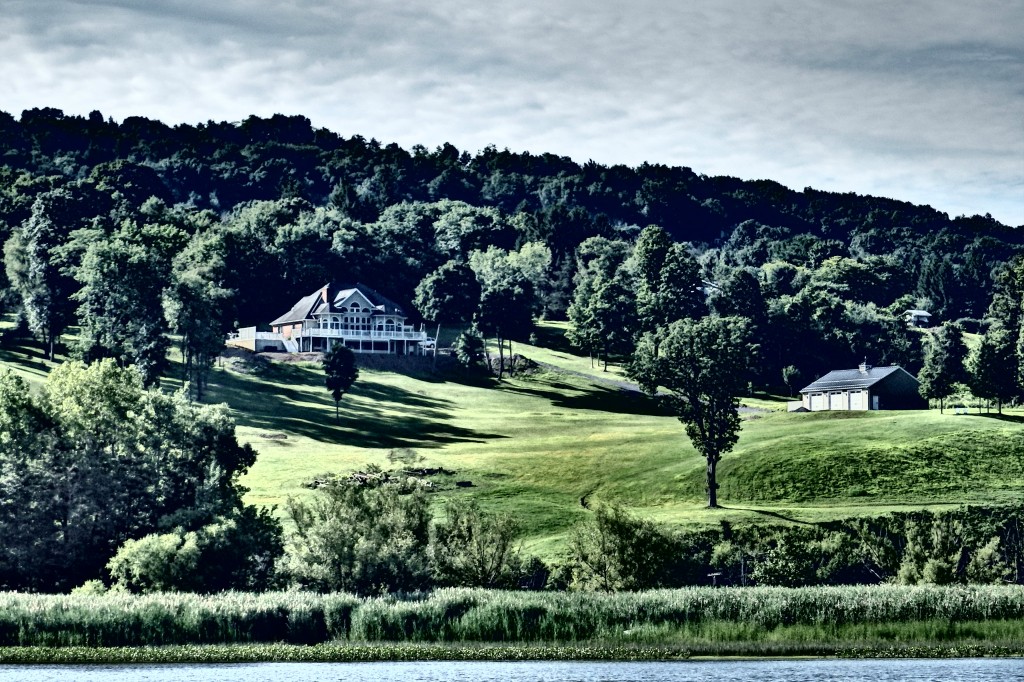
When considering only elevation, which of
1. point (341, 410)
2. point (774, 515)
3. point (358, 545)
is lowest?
point (774, 515)

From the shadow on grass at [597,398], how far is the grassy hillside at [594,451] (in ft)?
1.28

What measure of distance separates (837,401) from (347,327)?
2750 inches

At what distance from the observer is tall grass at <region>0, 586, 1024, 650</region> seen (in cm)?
6384

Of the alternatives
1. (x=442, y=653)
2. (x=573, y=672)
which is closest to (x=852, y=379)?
(x=442, y=653)

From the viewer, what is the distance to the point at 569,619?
6450 centimetres

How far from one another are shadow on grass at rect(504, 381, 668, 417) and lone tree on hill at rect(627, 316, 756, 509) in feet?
146

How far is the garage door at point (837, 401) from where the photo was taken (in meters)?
163

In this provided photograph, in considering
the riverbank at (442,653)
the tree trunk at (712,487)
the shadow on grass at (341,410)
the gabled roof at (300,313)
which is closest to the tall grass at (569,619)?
the riverbank at (442,653)

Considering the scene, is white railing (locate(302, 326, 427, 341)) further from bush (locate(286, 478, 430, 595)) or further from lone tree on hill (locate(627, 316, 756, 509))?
bush (locate(286, 478, 430, 595))

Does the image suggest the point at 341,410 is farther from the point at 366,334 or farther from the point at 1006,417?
the point at 1006,417

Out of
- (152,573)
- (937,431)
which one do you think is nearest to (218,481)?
(152,573)

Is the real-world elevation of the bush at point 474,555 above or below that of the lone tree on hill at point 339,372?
below

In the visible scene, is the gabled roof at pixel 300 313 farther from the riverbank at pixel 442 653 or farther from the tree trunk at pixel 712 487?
the riverbank at pixel 442 653

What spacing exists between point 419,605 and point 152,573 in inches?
742
